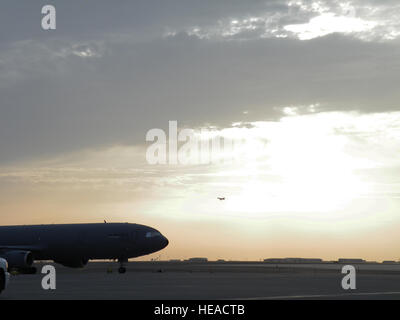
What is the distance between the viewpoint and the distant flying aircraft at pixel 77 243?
2653 inches

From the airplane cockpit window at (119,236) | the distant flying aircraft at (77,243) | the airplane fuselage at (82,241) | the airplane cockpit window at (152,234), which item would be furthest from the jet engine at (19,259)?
the airplane cockpit window at (152,234)

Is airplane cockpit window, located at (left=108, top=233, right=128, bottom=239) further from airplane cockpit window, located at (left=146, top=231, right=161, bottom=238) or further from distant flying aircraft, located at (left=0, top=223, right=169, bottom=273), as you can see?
airplane cockpit window, located at (left=146, top=231, right=161, bottom=238)

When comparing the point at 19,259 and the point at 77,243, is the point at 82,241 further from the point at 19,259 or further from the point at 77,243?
the point at 19,259

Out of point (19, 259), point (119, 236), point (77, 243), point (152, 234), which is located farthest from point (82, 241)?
point (152, 234)

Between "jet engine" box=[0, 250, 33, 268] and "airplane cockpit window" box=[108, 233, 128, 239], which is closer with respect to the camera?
"jet engine" box=[0, 250, 33, 268]

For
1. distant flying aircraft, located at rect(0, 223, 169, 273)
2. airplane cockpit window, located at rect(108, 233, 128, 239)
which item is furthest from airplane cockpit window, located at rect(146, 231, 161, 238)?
airplane cockpit window, located at rect(108, 233, 128, 239)

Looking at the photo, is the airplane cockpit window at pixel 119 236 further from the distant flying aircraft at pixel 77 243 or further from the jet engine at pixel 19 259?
the jet engine at pixel 19 259

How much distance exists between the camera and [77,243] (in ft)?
232

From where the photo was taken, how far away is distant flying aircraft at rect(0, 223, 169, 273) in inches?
2653

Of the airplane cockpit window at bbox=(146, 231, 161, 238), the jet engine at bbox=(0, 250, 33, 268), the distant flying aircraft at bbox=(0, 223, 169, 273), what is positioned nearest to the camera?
the jet engine at bbox=(0, 250, 33, 268)
